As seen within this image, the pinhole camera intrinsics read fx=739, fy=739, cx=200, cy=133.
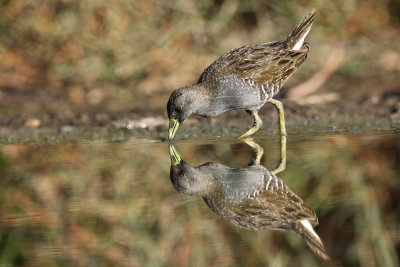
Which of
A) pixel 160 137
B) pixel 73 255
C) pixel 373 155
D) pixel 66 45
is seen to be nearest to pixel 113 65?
pixel 66 45

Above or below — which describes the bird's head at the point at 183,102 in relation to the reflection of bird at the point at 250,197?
above

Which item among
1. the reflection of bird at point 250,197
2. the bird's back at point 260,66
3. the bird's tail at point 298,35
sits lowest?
the reflection of bird at point 250,197

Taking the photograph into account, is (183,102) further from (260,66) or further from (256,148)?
(256,148)

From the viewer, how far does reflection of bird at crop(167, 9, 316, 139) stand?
22.9 ft

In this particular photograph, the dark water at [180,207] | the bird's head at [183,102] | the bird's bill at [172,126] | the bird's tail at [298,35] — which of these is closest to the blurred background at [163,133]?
the dark water at [180,207]

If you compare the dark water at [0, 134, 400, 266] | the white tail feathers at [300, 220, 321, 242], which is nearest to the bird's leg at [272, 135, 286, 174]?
the dark water at [0, 134, 400, 266]

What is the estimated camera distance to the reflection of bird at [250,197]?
3822 mm

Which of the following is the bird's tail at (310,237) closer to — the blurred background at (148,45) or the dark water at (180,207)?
the dark water at (180,207)

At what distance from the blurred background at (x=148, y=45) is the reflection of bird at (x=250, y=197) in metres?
5.05

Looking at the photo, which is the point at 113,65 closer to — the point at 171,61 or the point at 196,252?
the point at 171,61

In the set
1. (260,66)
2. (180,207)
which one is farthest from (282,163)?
(260,66)

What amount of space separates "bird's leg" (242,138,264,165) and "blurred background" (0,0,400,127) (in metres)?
3.43

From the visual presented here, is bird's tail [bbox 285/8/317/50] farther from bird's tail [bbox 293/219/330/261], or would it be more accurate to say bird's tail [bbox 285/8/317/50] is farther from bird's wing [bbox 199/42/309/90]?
bird's tail [bbox 293/219/330/261]

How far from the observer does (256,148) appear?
6.41m
